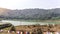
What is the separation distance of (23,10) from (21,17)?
0.11m

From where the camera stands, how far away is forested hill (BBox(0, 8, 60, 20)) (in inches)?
72.8

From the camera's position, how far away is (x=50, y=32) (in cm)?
182

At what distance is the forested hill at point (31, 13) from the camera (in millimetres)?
1850

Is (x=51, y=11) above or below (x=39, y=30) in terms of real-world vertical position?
above

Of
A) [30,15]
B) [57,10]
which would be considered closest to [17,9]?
[30,15]

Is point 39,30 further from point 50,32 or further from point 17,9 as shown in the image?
point 17,9

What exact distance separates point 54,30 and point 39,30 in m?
0.21

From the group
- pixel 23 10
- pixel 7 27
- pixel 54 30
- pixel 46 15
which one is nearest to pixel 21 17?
pixel 23 10

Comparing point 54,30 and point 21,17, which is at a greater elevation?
point 21,17

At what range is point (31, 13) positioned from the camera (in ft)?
6.21

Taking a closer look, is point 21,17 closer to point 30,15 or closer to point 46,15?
point 30,15

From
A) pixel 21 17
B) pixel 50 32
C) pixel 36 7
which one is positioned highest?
pixel 36 7

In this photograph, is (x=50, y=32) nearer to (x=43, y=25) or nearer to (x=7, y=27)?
(x=43, y=25)

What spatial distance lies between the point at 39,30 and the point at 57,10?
39 cm
